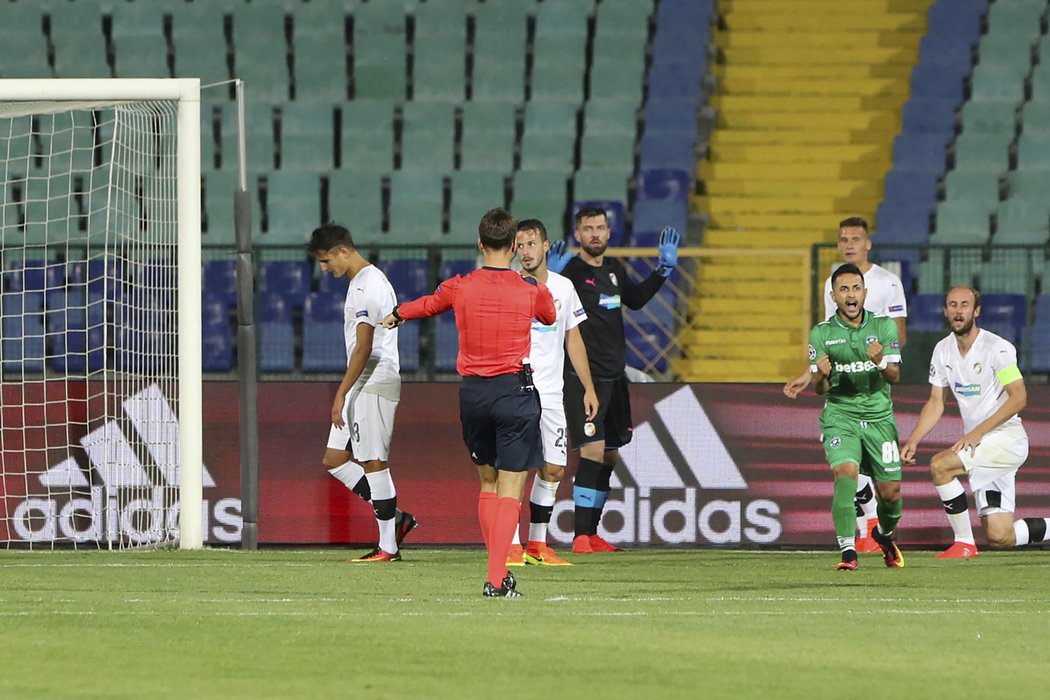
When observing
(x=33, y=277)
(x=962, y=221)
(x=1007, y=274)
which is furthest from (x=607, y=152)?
(x=33, y=277)

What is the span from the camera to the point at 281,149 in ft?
63.2

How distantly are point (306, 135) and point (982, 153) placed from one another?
7201 mm

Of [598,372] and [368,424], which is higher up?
[598,372]

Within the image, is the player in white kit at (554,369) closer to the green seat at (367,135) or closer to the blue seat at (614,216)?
the blue seat at (614,216)

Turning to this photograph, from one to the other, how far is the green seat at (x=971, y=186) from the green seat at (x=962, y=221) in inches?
8.1

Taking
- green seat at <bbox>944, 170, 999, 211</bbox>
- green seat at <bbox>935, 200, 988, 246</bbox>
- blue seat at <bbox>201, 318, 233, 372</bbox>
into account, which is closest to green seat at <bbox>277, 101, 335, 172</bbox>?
blue seat at <bbox>201, 318, 233, 372</bbox>

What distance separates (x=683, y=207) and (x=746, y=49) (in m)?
3.50

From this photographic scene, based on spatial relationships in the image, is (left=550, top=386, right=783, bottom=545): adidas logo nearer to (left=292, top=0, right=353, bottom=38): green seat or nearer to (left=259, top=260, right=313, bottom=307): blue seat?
(left=259, top=260, right=313, bottom=307): blue seat

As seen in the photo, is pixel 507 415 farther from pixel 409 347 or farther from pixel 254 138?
pixel 254 138

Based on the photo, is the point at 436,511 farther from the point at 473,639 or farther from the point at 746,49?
the point at 746,49

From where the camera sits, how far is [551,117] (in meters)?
19.6

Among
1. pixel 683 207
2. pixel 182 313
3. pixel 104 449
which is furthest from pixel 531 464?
pixel 683 207

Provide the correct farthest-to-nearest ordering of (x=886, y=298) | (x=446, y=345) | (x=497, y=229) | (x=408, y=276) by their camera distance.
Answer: (x=408, y=276), (x=446, y=345), (x=886, y=298), (x=497, y=229)

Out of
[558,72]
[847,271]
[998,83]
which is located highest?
[558,72]
